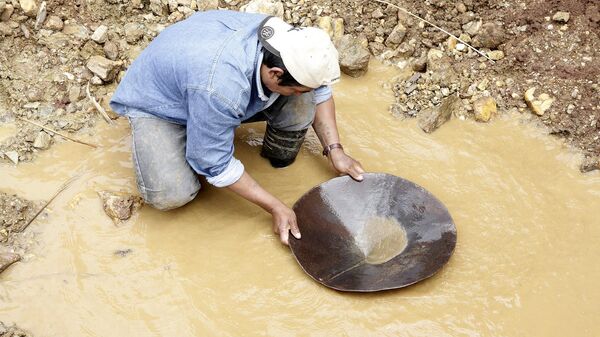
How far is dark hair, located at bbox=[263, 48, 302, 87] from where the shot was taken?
2191 millimetres

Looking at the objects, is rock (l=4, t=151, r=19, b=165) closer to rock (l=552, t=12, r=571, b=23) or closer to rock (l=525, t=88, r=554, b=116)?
rock (l=525, t=88, r=554, b=116)

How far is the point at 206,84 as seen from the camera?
2225 mm

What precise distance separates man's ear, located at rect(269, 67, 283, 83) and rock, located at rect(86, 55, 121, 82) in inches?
57.5

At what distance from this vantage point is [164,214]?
2787 mm

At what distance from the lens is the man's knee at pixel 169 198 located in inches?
104

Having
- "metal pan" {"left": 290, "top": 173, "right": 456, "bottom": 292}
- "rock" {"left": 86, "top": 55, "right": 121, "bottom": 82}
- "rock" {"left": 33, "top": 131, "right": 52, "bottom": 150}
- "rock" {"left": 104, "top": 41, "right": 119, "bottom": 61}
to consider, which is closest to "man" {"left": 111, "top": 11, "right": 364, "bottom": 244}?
"metal pan" {"left": 290, "top": 173, "right": 456, "bottom": 292}

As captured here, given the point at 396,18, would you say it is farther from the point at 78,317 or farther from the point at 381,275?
the point at 78,317

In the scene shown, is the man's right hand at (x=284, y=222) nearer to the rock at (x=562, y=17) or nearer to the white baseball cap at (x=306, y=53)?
the white baseball cap at (x=306, y=53)

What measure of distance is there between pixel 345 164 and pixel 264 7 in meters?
1.36

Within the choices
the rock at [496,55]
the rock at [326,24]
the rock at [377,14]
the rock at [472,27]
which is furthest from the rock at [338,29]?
the rock at [496,55]

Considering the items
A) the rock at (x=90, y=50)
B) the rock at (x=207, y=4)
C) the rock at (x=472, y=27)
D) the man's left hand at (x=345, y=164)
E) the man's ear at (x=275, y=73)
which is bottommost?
the man's left hand at (x=345, y=164)

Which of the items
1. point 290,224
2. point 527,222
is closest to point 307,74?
point 290,224

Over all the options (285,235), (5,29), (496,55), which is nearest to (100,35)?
(5,29)

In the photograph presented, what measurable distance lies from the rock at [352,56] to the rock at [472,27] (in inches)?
24.2
